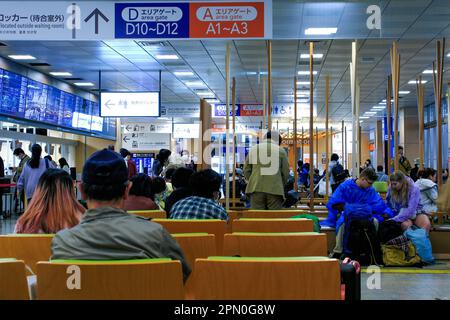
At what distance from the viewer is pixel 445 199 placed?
7.06m

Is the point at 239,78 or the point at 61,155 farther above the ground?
the point at 239,78

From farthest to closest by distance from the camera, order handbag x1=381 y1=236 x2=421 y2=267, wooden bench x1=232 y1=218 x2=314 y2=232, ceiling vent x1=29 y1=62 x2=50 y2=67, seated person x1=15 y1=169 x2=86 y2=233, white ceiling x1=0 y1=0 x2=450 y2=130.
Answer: ceiling vent x1=29 y1=62 x2=50 y2=67, white ceiling x1=0 y1=0 x2=450 y2=130, handbag x1=381 y1=236 x2=421 y2=267, wooden bench x1=232 y1=218 x2=314 y2=232, seated person x1=15 y1=169 x2=86 y2=233

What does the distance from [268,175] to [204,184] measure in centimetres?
268

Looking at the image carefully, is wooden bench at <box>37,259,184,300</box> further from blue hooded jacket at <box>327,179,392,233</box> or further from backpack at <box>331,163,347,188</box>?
backpack at <box>331,163,347,188</box>

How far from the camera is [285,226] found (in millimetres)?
3451

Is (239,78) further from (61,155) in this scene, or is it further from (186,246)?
(186,246)

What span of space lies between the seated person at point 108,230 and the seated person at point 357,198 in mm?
5025

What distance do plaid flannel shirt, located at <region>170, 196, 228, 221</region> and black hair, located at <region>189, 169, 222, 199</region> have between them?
112mm

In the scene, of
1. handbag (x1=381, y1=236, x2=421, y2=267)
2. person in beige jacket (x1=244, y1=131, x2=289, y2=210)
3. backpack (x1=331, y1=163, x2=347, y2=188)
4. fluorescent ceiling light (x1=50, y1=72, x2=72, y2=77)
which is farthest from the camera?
fluorescent ceiling light (x1=50, y1=72, x2=72, y2=77)

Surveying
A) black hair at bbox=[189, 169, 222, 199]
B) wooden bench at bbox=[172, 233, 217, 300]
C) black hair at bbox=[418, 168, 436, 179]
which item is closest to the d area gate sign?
black hair at bbox=[189, 169, 222, 199]

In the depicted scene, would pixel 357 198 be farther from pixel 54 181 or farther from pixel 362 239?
pixel 54 181

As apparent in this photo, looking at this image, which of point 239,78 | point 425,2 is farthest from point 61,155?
point 425,2

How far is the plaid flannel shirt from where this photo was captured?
12.5 ft
